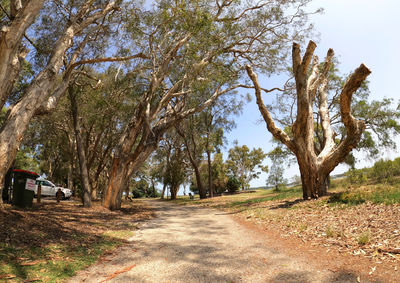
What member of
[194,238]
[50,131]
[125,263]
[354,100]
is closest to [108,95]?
[50,131]

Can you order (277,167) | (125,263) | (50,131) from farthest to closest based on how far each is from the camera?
(277,167) < (50,131) < (125,263)

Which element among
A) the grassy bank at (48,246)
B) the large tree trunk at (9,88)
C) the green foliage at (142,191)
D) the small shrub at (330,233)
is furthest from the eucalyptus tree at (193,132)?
the green foliage at (142,191)

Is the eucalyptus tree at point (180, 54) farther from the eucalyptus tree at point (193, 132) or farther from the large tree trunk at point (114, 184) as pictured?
the eucalyptus tree at point (193, 132)

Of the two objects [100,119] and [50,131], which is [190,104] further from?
[50,131]

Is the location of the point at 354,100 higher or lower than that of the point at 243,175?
higher

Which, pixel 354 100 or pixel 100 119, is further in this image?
pixel 354 100

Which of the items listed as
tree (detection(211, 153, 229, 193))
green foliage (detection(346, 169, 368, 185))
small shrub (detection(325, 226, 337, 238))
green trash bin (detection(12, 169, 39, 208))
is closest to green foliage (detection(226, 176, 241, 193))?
tree (detection(211, 153, 229, 193))

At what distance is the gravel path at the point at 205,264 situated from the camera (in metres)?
3.43

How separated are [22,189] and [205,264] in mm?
8627

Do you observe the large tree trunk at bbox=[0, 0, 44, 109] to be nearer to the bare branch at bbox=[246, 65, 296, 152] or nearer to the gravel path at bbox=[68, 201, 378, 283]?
the gravel path at bbox=[68, 201, 378, 283]

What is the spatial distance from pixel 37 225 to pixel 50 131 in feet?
51.7

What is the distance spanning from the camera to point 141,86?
50.3ft

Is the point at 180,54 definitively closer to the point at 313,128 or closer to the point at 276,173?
the point at 313,128

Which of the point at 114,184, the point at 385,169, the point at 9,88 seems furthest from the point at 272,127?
the point at 385,169
